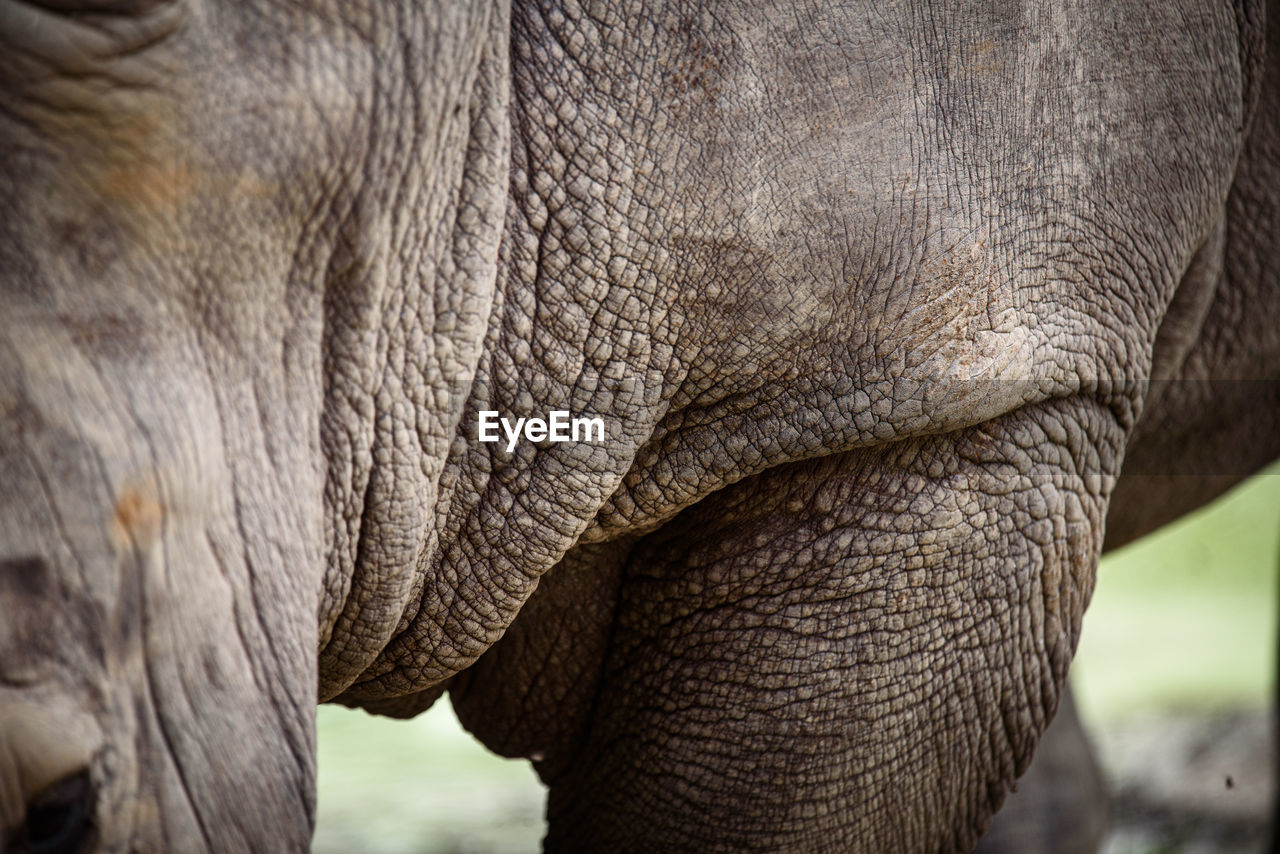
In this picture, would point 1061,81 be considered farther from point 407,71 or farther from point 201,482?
point 201,482

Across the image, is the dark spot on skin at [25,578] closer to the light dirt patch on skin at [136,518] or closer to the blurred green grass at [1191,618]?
the light dirt patch on skin at [136,518]

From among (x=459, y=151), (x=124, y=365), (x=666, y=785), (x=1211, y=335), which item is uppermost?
(x=1211, y=335)

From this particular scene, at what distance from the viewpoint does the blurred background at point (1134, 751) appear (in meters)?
3.33

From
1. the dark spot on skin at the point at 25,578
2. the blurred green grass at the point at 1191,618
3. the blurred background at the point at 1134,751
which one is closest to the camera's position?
the dark spot on skin at the point at 25,578

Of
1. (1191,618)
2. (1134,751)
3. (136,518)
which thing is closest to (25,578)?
(136,518)

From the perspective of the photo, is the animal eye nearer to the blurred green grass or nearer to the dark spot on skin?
the dark spot on skin

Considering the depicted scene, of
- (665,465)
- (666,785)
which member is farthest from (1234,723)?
(665,465)

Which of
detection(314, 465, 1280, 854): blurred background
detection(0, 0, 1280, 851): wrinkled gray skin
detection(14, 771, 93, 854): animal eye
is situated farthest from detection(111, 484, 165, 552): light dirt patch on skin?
detection(314, 465, 1280, 854): blurred background

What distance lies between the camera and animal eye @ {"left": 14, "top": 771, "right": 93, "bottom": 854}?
3.25ft

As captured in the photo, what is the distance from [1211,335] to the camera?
2.13 metres

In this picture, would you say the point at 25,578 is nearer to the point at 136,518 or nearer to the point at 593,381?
the point at 136,518

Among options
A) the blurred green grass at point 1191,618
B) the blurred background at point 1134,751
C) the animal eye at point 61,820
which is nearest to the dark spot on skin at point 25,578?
the animal eye at point 61,820

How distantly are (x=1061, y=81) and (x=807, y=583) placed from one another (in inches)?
24.3

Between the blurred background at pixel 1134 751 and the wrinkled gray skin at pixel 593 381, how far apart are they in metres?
1.25
